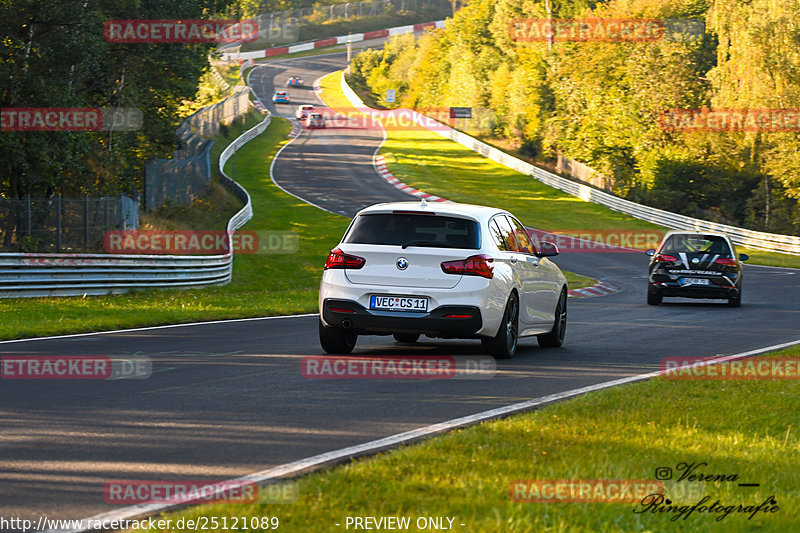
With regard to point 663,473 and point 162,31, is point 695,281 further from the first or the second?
point 162,31

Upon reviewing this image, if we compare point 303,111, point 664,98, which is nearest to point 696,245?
point 664,98

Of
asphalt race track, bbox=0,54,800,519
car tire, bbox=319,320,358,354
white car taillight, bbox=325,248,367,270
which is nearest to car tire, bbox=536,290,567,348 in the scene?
asphalt race track, bbox=0,54,800,519

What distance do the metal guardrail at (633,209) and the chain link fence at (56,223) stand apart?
3173 cm

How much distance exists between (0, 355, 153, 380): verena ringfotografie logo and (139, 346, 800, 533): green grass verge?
4320 millimetres

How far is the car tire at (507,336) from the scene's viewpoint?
11648 millimetres

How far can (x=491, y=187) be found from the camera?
62.7 m

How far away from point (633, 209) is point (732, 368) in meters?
45.8

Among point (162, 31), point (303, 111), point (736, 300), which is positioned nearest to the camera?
point (736, 300)

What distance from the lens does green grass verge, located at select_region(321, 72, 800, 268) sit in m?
52.7

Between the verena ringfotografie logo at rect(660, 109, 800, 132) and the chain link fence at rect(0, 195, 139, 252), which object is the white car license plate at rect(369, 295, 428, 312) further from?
the verena ringfotografie logo at rect(660, 109, 800, 132)

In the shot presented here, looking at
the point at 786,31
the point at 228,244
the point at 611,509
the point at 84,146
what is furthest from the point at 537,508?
the point at 786,31

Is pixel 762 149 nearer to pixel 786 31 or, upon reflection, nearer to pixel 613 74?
pixel 786 31

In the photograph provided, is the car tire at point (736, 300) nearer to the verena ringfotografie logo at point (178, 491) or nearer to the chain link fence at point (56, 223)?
the chain link fence at point (56, 223)

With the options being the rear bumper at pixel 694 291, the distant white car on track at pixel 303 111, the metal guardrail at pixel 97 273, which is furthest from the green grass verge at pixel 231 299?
the distant white car on track at pixel 303 111
